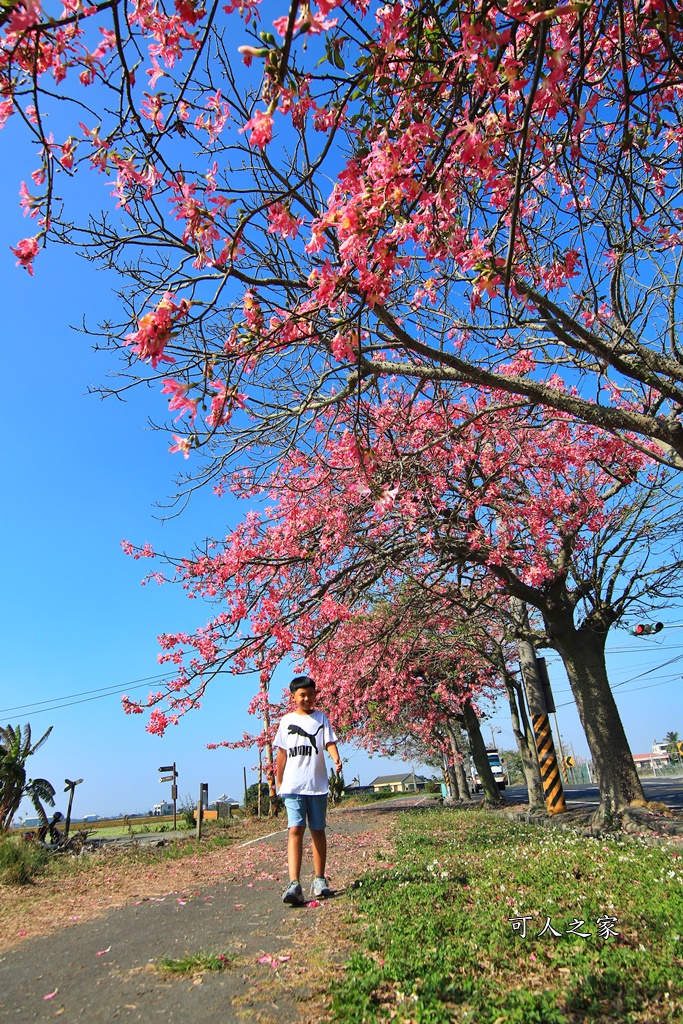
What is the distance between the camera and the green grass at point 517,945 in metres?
2.62

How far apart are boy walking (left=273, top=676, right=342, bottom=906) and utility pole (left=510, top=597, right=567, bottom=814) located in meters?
8.47

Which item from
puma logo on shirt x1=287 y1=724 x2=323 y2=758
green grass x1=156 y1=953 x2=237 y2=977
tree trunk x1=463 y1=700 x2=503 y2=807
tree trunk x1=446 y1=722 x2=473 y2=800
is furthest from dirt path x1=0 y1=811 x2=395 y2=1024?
tree trunk x1=446 y1=722 x2=473 y2=800

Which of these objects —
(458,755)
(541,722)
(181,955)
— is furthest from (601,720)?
(458,755)

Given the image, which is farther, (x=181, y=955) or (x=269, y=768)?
(x=269, y=768)

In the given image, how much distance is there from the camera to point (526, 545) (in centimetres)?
914

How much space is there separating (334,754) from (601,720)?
6668 millimetres

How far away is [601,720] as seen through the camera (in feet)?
32.0

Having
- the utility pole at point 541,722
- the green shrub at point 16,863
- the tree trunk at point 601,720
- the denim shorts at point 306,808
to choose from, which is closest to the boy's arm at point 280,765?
the denim shorts at point 306,808

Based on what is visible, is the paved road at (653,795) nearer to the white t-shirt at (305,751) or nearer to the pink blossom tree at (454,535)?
the pink blossom tree at (454,535)

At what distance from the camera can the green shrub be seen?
8.25m

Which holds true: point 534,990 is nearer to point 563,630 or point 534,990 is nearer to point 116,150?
point 116,150

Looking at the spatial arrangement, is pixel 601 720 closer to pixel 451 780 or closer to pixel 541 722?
pixel 541 722

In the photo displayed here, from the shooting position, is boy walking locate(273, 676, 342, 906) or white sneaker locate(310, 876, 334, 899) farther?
white sneaker locate(310, 876, 334, 899)

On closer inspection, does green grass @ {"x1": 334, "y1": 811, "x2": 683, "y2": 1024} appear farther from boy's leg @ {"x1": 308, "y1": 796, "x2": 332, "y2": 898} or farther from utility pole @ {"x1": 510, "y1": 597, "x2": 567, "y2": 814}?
utility pole @ {"x1": 510, "y1": 597, "x2": 567, "y2": 814}
